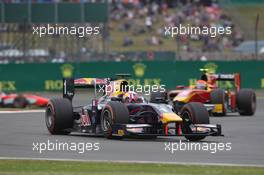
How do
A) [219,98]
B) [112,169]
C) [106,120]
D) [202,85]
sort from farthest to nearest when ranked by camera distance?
[202,85], [219,98], [106,120], [112,169]

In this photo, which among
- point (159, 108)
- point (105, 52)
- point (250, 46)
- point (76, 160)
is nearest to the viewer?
point (76, 160)

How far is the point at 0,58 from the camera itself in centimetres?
4362

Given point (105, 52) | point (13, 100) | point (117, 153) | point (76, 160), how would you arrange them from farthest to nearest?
1. point (105, 52)
2. point (13, 100)
3. point (117, 153)
4. point (76, 160)

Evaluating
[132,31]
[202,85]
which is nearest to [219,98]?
[202,85]

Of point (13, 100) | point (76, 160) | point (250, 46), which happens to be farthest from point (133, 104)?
point (250, 46)

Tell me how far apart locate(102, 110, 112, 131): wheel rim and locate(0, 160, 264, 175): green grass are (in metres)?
4.00

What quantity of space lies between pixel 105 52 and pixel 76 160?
28.9 metres

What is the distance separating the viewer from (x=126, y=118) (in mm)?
18188

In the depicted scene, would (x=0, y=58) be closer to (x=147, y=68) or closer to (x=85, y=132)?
(x=147, y=68)

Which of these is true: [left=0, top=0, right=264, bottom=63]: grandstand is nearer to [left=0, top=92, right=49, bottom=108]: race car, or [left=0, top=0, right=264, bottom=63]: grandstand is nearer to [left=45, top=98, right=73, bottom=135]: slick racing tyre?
[left=0, top=92, right=49, bottom=108]: race car

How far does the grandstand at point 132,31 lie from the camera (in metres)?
43.8

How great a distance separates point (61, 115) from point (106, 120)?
150 cm

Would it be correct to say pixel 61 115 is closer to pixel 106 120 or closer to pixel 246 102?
pixel 106 120

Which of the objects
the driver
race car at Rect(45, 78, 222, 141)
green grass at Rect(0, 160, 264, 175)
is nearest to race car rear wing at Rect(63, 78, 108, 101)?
race car at Rect(45, 78, 222, 141)
